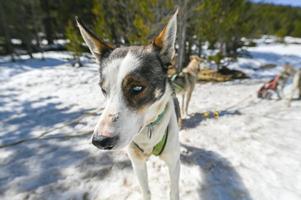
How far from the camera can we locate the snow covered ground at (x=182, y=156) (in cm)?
299

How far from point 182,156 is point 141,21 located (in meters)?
6.74

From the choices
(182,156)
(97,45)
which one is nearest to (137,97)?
(97,45)

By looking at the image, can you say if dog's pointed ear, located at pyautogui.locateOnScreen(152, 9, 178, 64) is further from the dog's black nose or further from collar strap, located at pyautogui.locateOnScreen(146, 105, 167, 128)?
the dog's black nose

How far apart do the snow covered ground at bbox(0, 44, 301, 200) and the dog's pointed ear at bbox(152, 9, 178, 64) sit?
5.95ft

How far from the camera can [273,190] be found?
285 centimetres

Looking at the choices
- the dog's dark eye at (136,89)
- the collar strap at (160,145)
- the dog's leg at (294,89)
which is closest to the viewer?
the dog's dark eye at (136,89)

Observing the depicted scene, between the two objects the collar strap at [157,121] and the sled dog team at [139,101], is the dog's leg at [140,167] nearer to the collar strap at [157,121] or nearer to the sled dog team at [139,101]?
the sled dog team at [139,101]

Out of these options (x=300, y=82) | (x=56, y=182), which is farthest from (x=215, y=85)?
(x=56, y=182)

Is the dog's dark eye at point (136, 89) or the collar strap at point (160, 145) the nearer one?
the dog's dark eye at point (136, 89)

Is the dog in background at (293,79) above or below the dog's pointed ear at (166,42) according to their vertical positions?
below

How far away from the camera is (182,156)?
374 centimetres

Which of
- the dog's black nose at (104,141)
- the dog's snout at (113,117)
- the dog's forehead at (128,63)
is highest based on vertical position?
the dog's forehead at (128,63)

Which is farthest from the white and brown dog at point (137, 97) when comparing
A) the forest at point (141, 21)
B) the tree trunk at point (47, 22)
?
the tree trunk at point (47, 22)

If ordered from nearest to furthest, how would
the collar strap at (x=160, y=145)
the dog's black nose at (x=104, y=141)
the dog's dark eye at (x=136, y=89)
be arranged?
1. the dog's black nose at (x=104, y=141)
2. the dog's dark eye at (x=136, y=89)
3. the collar strap at (x=160, y=145)
